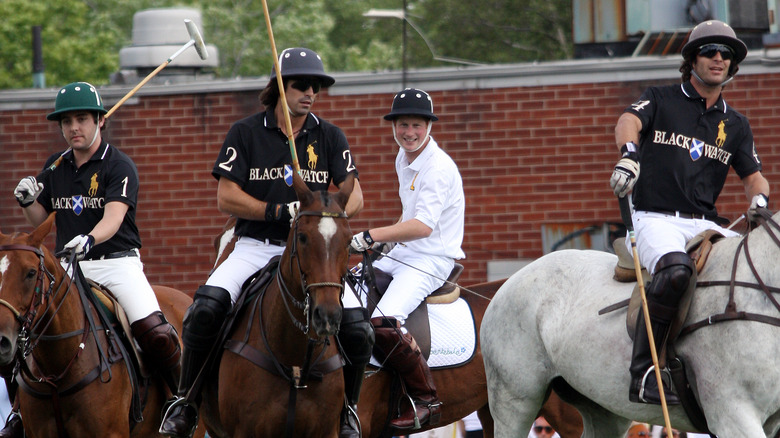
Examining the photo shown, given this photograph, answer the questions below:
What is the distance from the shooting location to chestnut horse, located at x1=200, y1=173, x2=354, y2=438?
5.71m

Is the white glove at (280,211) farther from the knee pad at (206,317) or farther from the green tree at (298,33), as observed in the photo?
the green tree at (298,33)

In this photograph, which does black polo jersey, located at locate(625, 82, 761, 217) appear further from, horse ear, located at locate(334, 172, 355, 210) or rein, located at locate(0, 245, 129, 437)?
rein, located at locate(0, 245, 129, 437)

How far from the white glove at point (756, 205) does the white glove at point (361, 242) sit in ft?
7.48

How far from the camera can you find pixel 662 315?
6.25m

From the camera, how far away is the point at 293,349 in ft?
20.3

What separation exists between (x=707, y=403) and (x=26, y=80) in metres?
29.2

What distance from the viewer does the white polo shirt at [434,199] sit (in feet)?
25.8

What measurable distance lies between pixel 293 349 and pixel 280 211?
0.81 m

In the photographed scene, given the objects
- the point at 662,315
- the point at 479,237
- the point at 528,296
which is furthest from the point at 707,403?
the point at 479,237

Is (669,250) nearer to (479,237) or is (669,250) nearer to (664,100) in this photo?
(664,100)

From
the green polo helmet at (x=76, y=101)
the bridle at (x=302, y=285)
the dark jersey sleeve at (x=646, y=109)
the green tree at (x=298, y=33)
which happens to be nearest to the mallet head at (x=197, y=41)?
the green polo helmet at (x=76, y=101)

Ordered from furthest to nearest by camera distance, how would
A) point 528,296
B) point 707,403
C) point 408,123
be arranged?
point 408,123
point 528,296
point 707,403

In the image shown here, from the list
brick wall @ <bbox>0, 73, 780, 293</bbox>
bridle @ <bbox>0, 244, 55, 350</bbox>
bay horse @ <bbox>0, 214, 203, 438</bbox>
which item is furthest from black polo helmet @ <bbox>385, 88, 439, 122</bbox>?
brick wall @ <bbox>0, 73, 780, 293</bbox>

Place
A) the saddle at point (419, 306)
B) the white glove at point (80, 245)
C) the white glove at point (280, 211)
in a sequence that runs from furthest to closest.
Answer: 1. the saddle at point (419, 306)
2. the white glove at point (80, 245)
3. the white glove at point (280, 211)
